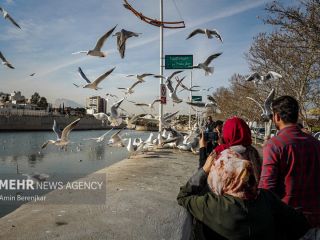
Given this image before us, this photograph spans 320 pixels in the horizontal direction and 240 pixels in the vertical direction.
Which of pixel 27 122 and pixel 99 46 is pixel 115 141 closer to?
pixel 99 46

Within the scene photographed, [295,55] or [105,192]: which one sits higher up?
[295,55]

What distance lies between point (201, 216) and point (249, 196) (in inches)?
11.9

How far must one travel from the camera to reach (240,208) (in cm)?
191

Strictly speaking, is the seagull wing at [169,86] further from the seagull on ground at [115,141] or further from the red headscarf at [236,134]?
the red headscarf at [236,134]

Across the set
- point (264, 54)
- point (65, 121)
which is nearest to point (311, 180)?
point (264, 54)

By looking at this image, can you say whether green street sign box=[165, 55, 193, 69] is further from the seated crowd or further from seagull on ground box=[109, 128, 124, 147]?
the seated crowd

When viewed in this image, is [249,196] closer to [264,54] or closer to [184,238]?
[184,238]

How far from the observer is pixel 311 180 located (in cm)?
265

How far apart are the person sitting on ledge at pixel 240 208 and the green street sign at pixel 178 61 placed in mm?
10570

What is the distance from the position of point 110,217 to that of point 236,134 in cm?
184

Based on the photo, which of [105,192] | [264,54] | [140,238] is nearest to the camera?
[140,238]

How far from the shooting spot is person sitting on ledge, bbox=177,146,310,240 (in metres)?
1.91

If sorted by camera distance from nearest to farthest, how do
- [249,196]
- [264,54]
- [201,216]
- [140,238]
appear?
1. [249,196]
2. [201,216]
3. [140,238]
4. [264,54]

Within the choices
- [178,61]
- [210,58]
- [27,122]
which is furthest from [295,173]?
[27,122]
